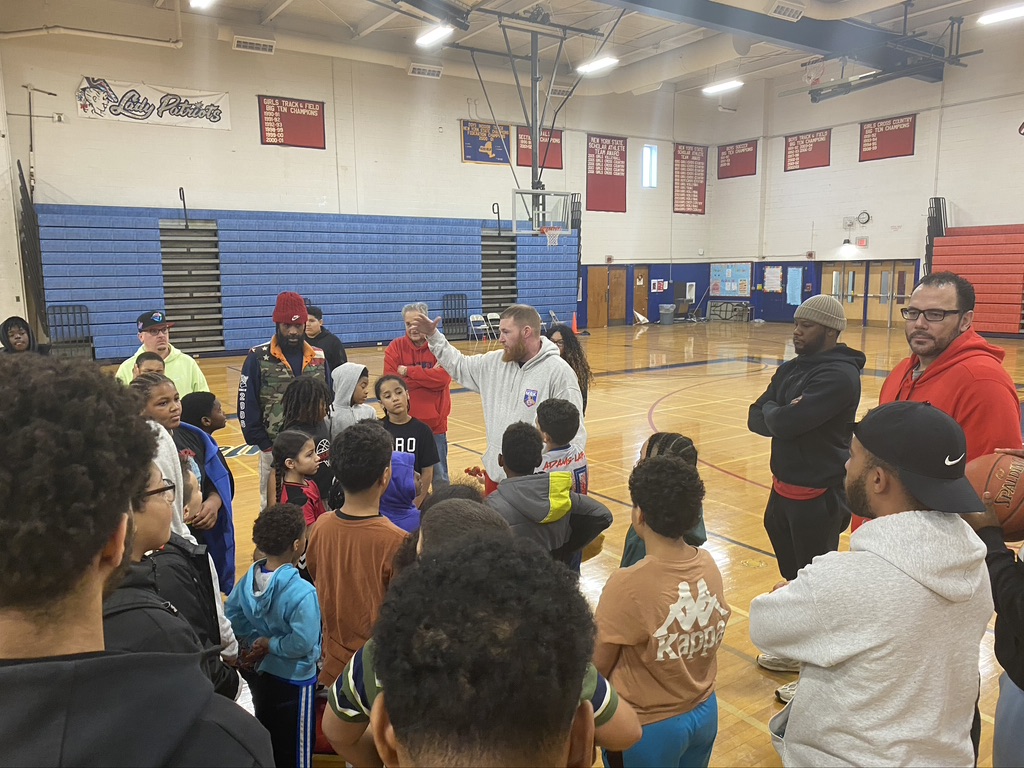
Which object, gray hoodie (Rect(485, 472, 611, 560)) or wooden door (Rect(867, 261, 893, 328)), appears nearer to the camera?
gray hoodie (Rect(485, 472, 611, 560))

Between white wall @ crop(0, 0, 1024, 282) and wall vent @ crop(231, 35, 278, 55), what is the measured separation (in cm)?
74

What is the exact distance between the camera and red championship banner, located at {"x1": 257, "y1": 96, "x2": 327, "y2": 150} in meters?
15.9

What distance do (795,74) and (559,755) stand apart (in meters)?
24.2

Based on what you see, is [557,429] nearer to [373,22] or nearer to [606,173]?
[373,22]

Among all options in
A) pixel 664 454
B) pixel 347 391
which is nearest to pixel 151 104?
pixel 347 391

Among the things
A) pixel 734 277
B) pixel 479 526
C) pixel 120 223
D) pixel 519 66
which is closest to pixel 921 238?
pixel 734 277

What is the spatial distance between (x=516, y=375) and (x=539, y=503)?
1.30 m

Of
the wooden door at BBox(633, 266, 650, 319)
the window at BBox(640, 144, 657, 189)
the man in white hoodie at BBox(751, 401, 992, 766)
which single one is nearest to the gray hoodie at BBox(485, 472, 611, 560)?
the man in white hoodie at BBox(751, 401, 992, 766)

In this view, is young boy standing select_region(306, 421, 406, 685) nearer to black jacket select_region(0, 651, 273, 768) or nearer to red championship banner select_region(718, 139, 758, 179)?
black jacket select_region(0, 651, 273, 768)

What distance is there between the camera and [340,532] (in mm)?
2531

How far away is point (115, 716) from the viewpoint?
849 millimetres

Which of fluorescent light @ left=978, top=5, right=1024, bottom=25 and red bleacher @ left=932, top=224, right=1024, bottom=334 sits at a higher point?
fluorescent light @ left=978, top=5, right=1024, bottom=25

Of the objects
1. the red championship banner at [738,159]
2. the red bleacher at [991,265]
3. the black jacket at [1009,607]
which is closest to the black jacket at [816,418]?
the black jacket at [1009,607]

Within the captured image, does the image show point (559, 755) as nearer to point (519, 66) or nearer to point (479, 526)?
point (479, 526)
